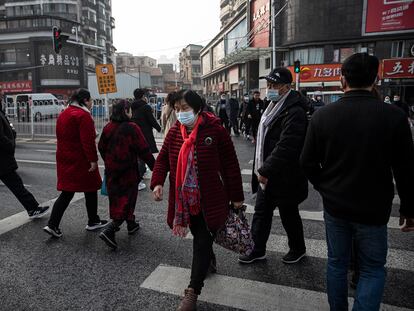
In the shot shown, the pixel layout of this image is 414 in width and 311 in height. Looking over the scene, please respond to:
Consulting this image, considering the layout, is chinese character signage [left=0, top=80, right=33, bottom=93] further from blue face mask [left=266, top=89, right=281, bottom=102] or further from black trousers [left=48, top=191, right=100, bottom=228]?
blue face mask [left=266, top=89, right=281, bottom=102]

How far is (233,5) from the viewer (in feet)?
206

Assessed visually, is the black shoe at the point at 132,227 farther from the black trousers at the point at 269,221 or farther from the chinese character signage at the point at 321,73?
the chinese character signage at the point at 321,73

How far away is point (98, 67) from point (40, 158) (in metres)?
4.66

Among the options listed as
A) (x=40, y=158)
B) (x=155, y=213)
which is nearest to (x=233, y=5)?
(x=40, y=158)

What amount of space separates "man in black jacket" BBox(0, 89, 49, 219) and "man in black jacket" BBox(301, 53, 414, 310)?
409 centimetres

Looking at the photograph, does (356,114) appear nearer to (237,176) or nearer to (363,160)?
(363,160)

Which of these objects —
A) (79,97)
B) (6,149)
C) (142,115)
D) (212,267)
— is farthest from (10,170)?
(212,267)

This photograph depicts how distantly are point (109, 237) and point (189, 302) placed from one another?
1.56 metres

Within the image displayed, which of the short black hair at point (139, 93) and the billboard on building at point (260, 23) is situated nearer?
the short black hair at point (139, 93)

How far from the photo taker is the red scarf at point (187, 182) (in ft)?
9.59

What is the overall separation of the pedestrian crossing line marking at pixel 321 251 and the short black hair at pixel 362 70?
7.25 ft

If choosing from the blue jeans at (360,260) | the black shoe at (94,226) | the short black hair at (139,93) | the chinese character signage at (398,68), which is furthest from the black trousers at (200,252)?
the chinese character signage at (398,68)

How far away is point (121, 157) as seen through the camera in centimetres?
420

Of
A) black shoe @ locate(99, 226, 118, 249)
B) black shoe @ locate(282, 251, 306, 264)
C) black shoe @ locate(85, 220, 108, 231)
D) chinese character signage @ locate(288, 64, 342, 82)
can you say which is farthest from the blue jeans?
chinese character signage @ locate(288, 64, 342, 82)
